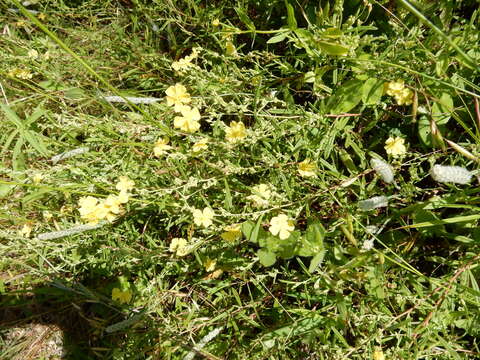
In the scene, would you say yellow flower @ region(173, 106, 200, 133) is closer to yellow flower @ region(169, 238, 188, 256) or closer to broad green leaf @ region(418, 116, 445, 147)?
yellow flower @ region(169, 238, 188, 256)

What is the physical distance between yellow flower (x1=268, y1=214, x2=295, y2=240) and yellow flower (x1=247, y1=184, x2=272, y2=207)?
3.4 inches

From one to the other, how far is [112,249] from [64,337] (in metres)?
1.07

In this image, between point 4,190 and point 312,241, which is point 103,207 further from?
point 4,190

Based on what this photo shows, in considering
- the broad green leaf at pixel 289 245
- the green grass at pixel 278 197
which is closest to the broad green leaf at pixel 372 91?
the green grass at pixel 278 197

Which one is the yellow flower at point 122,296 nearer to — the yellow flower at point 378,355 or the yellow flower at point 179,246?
the yellow flower at point 179,246

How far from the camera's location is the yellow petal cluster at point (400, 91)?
1.72 meters

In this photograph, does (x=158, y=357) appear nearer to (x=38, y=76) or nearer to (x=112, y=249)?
(x=112, y=249)

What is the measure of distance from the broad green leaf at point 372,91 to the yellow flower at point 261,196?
2.10 ft

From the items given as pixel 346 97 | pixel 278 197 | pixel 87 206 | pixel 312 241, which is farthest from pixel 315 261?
pixel 87 206

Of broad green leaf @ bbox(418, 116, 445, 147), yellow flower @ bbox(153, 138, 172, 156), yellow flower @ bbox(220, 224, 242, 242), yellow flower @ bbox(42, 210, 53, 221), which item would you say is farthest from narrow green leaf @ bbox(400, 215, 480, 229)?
yellow flower @ bbox(42, 210, 53, 221)

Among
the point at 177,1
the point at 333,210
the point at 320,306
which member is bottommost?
the point at 320,306

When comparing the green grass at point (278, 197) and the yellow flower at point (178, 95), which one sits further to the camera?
the yellow flower at point (178, 95)

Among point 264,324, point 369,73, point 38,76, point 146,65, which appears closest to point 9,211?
point 38,76

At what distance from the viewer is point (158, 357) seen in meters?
2.16
